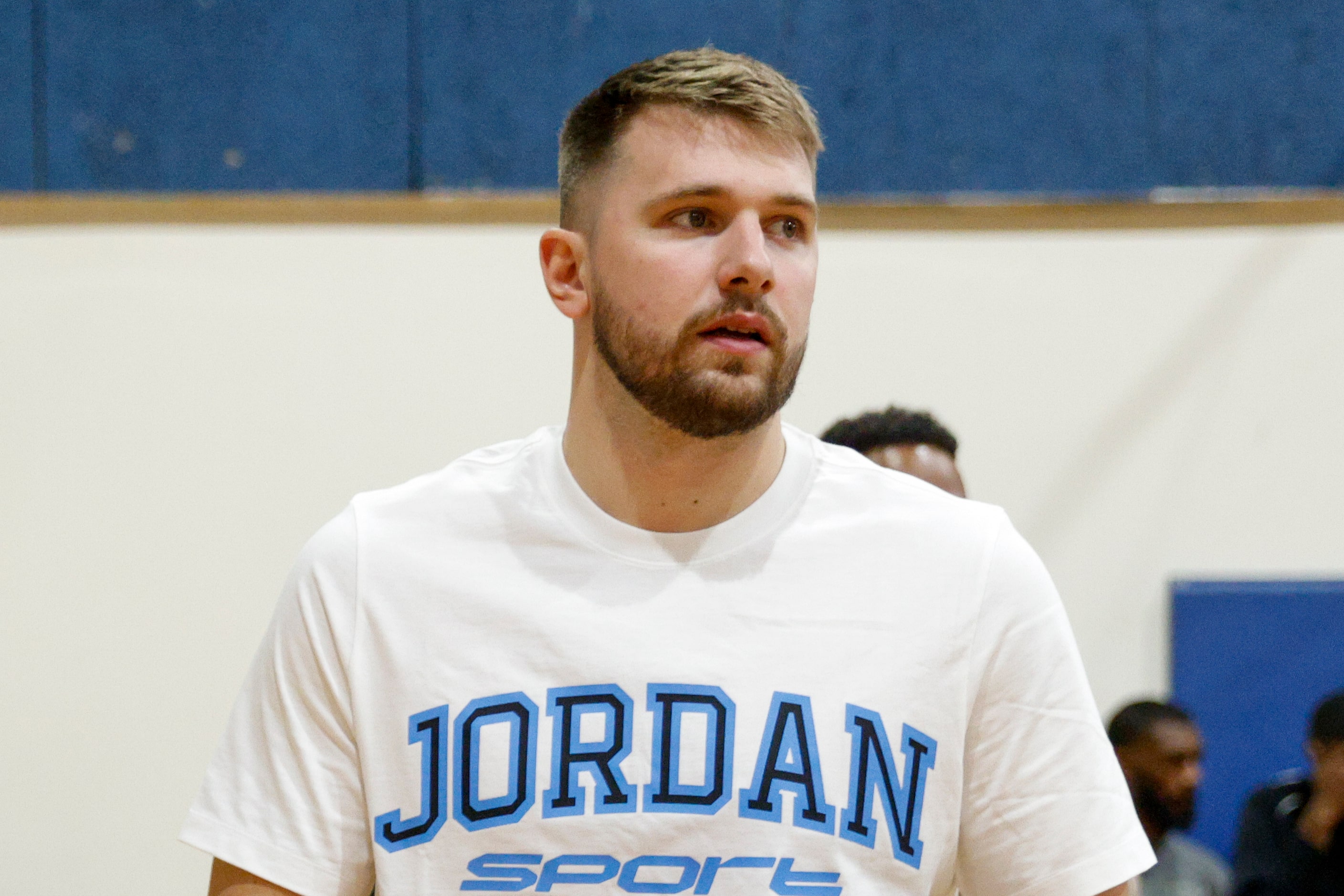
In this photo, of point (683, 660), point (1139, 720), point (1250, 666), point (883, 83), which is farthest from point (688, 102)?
point (1250, 666)

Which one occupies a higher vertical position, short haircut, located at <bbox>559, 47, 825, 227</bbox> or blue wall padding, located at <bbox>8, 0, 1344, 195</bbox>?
blue wall padding, located at <bbox>8, 0, 1344, 195</bbox>

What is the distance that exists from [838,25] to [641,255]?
2.50m

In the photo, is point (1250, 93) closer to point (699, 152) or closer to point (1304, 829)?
point (1304, 829)

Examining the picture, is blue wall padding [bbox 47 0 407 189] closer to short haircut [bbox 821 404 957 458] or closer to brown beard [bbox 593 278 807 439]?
short haircut [bbox 821 404 957 458]

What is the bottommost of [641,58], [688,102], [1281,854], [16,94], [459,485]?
[1281,854]

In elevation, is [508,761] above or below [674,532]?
below

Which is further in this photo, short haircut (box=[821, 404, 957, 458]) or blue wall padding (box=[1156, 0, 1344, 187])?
blue wall padding (box=[1156, 0, 1344, 187])

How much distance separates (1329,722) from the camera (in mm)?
3004

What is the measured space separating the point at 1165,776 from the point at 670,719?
2215 mm

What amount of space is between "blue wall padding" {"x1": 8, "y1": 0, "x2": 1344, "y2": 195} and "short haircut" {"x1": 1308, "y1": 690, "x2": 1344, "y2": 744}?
4.51 feet

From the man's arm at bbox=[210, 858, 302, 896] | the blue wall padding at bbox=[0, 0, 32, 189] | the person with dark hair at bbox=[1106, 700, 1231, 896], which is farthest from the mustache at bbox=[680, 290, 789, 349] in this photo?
the blue wall padding at bbox=[0, 0, 32, 189]

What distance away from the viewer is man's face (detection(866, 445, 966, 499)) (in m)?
2.18

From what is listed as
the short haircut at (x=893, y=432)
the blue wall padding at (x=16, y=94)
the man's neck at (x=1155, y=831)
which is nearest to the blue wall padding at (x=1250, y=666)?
the man's neck at (x=1155, y=831)

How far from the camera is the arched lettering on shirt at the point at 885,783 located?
1.18 metres
